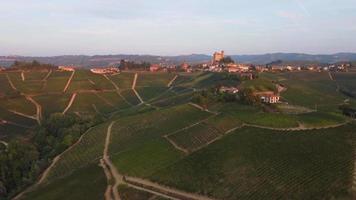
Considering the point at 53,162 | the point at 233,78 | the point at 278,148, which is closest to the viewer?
the point at 278,148

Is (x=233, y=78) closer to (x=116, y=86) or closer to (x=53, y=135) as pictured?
(x=116, y=86)

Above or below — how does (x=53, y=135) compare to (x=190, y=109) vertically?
below

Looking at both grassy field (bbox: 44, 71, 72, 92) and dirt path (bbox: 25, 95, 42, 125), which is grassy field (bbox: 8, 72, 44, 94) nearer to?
grassy field (bbox: 44, 71, 72, 92)

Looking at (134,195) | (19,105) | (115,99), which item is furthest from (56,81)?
(134,195)

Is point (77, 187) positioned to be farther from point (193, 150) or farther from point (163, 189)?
point (193, 150)

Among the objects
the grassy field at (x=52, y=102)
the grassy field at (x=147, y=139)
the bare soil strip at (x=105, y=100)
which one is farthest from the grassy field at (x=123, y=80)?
the grassy field at (x=147, y=139)

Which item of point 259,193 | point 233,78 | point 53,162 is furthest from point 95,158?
point 233,78

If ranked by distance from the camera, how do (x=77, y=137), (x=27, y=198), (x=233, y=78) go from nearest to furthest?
(x=27, y=198)
(x=77, y=137)
(x=233, y=78)
